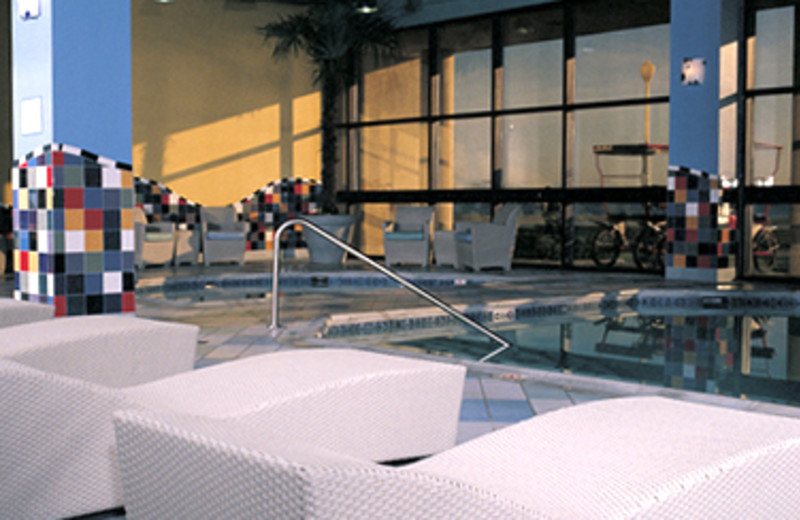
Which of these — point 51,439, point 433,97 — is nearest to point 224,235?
point 433,97

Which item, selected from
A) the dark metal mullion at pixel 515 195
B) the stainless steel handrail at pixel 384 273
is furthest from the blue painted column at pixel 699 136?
the stainless steel handrail at pixel 384 273

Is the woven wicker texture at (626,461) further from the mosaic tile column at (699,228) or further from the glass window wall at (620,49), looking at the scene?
the glass window wall at (620,49)

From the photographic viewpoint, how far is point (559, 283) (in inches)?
368

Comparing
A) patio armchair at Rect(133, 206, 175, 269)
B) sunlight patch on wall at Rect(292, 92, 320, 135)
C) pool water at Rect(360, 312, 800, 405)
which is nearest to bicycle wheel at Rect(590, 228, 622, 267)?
pool water at Rect(360, 312, 800, 405)

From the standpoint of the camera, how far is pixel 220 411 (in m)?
Answer: 2.34

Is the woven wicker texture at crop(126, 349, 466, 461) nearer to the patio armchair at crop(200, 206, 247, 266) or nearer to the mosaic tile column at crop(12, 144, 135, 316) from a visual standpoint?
the mosaic tile column at crop(12, 144, 135, 316)

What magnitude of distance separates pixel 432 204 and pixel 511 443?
35.7 ft

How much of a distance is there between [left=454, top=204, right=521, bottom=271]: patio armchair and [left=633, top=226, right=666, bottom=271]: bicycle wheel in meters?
1.50

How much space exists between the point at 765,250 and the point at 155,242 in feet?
23.5

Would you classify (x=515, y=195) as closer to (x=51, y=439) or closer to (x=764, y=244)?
(x=764, y=244)

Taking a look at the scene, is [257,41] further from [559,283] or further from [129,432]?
[129,432]

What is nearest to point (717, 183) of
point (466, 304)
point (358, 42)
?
point (466, 304)

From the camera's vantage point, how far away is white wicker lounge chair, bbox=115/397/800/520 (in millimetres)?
1479

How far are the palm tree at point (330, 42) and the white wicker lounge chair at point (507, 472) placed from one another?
10.8 metres
